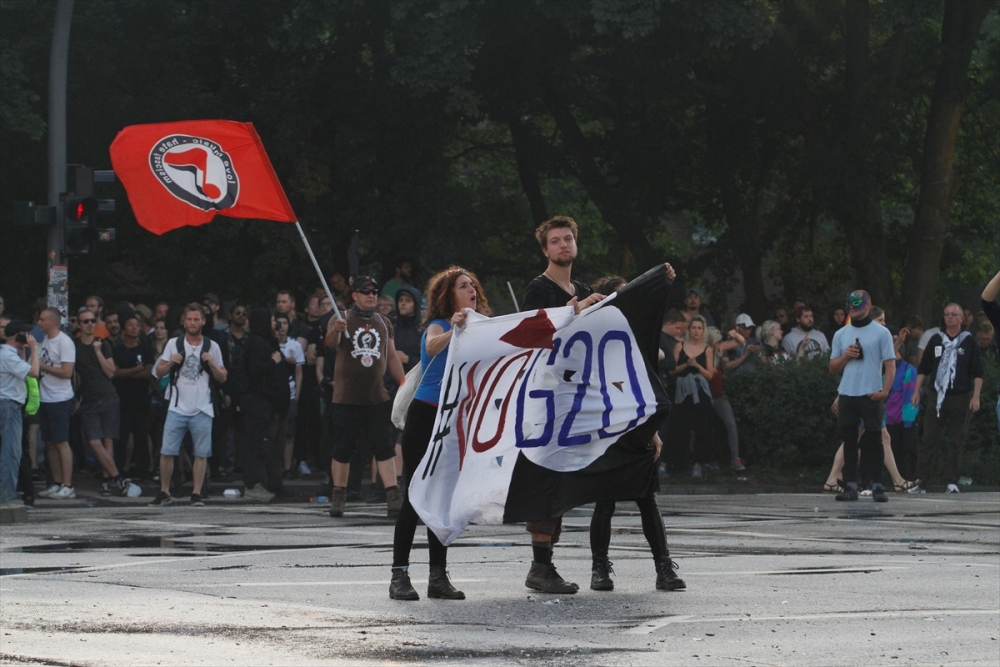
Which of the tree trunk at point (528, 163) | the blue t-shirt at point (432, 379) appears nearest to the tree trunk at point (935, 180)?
the tree trunk at point (528, 163)

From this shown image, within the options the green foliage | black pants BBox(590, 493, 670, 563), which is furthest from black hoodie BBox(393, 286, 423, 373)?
black pants BBox(590, 493, 670, 563)

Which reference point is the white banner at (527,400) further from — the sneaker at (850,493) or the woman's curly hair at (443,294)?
the sneaker at (850,493)

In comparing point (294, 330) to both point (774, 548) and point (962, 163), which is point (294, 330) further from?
point (962, 163)

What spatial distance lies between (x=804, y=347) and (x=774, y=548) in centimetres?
1092

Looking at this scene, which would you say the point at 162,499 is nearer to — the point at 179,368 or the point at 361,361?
the point at 179,368

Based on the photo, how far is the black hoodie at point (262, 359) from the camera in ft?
55.0

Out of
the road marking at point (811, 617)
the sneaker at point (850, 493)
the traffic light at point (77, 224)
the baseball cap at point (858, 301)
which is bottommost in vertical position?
the sneaker at point (850, 493)

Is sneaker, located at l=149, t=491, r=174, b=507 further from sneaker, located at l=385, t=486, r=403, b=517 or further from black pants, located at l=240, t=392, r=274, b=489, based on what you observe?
sneaker, located at l=385, t=486, r=403, b=517

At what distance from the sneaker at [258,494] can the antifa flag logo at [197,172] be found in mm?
2873

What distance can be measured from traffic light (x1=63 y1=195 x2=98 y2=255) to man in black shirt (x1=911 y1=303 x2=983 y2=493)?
9184 mm

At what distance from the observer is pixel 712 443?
64.5 feet

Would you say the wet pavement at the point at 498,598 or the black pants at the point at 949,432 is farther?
the black pants at the point at 949,432

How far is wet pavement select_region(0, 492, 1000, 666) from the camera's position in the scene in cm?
650

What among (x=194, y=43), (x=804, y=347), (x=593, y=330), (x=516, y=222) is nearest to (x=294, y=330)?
(x=804, y=347)
